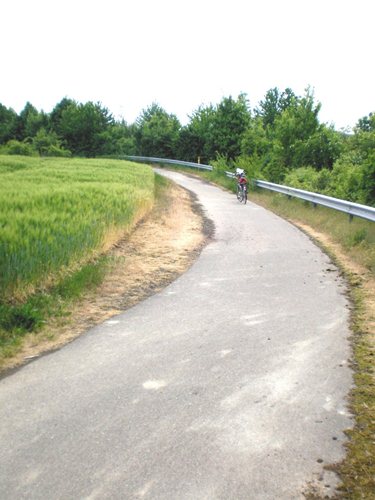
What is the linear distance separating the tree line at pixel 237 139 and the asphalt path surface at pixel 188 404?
1051cm

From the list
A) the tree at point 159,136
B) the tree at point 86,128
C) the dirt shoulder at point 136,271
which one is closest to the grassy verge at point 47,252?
the dirt shoulder at point 136,271

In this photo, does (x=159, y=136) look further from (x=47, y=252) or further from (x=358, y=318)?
(x=358, y=318)

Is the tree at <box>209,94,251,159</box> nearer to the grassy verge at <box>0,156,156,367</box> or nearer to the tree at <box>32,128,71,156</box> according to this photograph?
the tree at <box>32,128,71,156</box>

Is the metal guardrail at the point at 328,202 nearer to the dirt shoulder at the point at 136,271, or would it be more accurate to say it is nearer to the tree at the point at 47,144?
the dirt shoulder at the point at 136,271

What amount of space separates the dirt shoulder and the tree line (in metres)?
6.50

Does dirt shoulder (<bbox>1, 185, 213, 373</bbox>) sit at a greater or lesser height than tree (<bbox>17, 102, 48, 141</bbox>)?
lesser

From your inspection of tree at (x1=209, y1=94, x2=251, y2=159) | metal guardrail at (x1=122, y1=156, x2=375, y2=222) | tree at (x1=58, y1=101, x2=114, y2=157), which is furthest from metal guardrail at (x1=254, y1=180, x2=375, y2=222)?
tree at (x1=58, y1=101, x2=114, y2=157)

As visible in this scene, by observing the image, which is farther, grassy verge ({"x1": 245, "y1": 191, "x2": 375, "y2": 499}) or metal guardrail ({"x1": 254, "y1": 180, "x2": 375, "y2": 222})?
metal guardrail ({"x1": 254, "y1": 180, "x2": 375, "y2": 222})

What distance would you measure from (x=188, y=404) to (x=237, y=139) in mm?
38665

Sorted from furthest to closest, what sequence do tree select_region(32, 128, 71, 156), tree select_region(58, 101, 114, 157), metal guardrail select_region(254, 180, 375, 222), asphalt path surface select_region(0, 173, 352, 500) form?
tree select_region(58, 101, 114, 157)
tree select_region(32, 128, 71, 156)
metal guardrail select_region(254, 180, 375, 222)
asphalt path surface select_region(0, 173, 352, 500)

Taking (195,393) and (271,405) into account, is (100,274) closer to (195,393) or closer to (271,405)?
(195,393)

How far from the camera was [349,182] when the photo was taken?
16391 millimetres

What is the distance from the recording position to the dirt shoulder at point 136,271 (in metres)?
5.61

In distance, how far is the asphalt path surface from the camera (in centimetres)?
304
